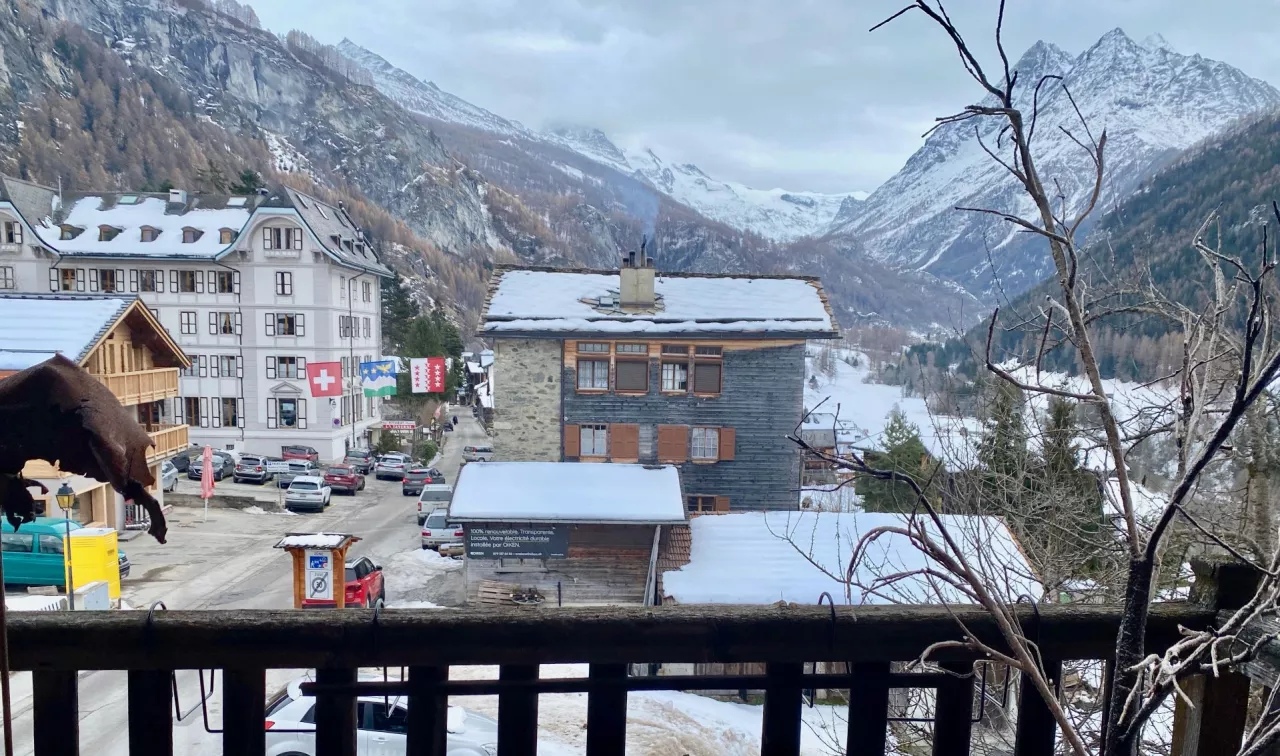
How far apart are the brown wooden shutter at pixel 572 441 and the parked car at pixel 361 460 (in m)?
15.7

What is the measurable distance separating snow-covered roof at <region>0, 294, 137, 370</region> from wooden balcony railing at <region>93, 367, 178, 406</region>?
121 cm

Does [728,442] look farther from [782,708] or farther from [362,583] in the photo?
[782,708]

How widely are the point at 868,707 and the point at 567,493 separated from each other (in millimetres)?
13631

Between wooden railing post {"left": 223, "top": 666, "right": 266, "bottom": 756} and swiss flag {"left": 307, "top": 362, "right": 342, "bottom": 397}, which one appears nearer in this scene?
wooden railing post {"left": 223, "top": 666, "right": 266, "bottom": 756}

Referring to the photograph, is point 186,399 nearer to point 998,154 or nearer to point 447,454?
point 447,454

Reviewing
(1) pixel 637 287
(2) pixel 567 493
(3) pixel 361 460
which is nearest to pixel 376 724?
(2) pixel 567 493

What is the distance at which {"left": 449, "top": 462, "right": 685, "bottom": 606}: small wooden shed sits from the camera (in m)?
14.4

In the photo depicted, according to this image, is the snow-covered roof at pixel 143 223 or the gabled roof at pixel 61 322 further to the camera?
the snow-covered roof at pixel 143 223

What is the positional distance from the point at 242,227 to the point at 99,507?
693 inches

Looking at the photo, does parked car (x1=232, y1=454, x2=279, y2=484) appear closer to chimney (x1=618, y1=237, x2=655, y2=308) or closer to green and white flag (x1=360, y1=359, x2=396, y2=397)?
green and white flag (x1=360, y1=359, x2=396, y2=397)

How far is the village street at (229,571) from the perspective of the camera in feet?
29.2

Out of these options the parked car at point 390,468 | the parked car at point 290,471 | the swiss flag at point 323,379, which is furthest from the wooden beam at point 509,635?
the parked car at point 390,468

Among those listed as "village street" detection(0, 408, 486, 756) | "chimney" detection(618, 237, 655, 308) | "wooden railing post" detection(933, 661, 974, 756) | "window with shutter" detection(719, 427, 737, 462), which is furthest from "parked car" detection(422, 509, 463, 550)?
"wooden railing post" detection(933, 661, 974, 756)

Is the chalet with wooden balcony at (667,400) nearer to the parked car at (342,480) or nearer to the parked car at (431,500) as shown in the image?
the parked car at (431,500)
